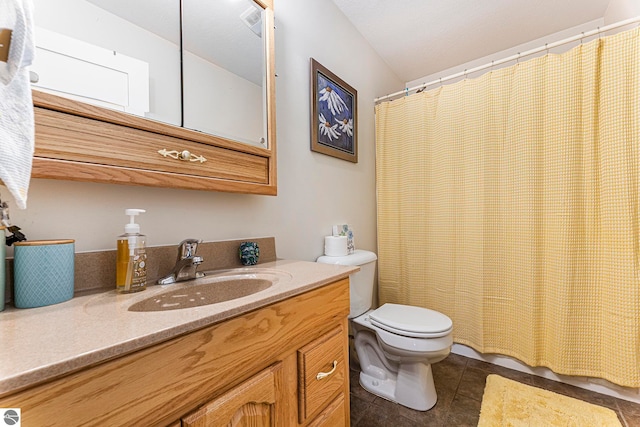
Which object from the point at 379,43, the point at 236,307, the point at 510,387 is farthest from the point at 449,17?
the point at 510,387

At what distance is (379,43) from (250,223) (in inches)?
69.6

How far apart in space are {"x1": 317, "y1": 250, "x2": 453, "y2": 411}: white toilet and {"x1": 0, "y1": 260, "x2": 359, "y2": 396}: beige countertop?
81cm

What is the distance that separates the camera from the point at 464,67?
2.37 meters

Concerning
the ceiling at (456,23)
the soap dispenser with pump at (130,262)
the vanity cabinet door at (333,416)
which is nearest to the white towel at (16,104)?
the soap dispenser with pump at (130,262)

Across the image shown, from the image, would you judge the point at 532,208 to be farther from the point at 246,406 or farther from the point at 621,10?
the point at 246,406

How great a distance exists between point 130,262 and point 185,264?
0.50 feet

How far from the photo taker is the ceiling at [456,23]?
1.69 metres

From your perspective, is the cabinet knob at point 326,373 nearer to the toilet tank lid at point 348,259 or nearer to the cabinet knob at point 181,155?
the toilet tank lid at point 348,259

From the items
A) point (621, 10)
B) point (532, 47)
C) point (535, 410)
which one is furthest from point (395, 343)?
point (532, 47)

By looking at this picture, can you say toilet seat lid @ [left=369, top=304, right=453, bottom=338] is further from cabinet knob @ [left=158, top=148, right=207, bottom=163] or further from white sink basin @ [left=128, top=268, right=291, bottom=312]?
cabinet knob @ [left=158, top=148, right=207, bottom=163]

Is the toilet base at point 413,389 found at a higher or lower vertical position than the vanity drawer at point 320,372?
lower

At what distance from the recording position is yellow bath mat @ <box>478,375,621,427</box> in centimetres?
123

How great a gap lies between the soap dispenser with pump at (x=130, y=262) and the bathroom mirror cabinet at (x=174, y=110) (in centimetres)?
15

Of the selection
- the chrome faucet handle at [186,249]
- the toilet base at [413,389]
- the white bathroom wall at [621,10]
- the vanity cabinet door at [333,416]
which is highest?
the white bathroom wall at [621,10]
